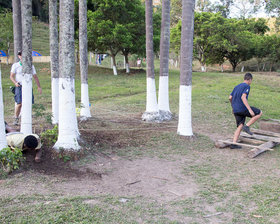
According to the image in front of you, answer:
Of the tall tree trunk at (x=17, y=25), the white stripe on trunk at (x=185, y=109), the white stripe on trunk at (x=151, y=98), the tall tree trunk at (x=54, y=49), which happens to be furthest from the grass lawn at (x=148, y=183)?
the tall tree trunk at (x=17, y=25)

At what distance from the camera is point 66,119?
5355 millimetres

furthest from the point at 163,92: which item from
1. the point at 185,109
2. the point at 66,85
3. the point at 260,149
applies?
the point at 66,85

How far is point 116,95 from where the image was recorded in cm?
1530

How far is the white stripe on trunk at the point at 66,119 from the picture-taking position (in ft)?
17.5

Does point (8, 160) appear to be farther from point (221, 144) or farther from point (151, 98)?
point (151, 98)

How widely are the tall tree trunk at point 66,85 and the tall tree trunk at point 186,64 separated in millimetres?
2722

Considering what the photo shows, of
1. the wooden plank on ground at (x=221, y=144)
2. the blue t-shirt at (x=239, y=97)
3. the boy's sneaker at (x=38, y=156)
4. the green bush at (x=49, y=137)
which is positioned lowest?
the wooden plank on ground at (x=221, y=144)

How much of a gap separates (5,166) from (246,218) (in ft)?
11.5

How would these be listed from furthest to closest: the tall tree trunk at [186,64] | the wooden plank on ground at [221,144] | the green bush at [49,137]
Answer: the tall tree trunk at [186,64], the wooden plank on ground at [221,144], the green bush at [49,137]

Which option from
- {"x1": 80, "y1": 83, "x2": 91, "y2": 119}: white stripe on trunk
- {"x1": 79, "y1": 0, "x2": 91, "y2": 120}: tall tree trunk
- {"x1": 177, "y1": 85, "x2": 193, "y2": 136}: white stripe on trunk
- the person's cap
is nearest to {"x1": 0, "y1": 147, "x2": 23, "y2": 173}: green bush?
the person's cap

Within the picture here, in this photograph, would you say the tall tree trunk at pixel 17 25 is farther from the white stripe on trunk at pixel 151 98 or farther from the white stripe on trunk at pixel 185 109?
the white stripe on trunk at pixel 185 109

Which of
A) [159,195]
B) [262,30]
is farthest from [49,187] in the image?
[262,30]

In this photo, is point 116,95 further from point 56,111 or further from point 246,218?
point 246,218

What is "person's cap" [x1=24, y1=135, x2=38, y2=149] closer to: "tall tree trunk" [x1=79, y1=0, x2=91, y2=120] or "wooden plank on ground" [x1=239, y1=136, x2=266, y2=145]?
"tall tree trunk" [x1=79, y1=0, x2=91, y2=120]
